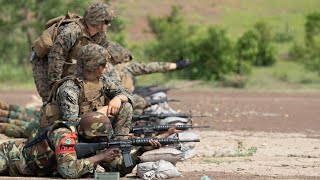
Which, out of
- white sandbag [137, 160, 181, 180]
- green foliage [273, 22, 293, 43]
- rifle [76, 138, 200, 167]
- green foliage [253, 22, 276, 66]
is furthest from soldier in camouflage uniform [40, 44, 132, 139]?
green foliage [273, 22, 293, 43]

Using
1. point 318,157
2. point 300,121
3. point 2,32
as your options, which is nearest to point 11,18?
point 2,32

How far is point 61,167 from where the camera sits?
306 inches

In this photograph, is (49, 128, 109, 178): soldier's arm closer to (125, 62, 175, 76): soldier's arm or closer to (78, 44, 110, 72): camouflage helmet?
(78, 44, 110, 72): camouflage helmet

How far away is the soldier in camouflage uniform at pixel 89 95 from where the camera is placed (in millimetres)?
7980

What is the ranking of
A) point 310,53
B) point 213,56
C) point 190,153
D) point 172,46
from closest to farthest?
1. point 190,153
2. point 213,56
3. point 310,53
4. point 172,46

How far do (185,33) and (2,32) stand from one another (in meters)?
4.88

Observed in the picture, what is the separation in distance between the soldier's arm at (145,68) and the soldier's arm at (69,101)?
4.92m

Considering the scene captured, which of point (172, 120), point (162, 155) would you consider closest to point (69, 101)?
point (162, 155)

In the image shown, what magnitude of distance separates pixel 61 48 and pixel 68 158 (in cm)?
232

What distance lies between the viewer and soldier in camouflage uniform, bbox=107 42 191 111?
1202 cm

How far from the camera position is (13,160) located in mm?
8289

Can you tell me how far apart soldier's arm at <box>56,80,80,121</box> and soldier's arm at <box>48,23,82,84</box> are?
1626mm

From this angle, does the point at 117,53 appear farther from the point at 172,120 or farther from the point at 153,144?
the point at 153,144

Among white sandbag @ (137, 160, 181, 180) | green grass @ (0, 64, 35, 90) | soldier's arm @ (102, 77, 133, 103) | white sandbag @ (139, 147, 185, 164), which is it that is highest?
green grass @ (0, 64, 35, 90)
